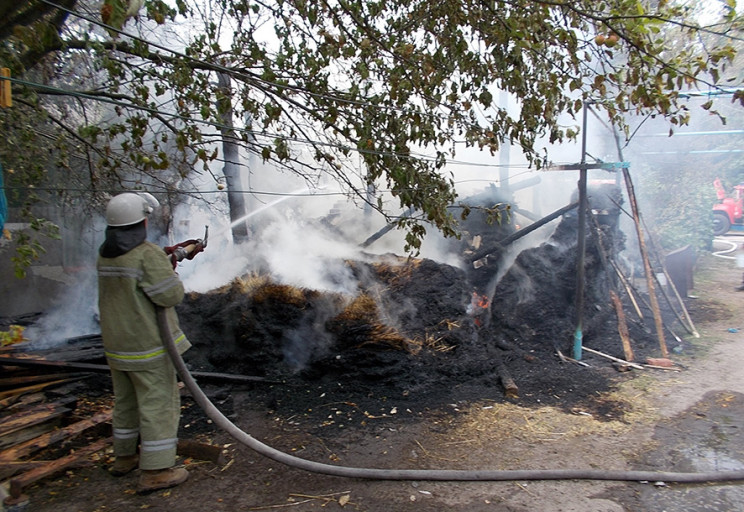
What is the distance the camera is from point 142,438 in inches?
148

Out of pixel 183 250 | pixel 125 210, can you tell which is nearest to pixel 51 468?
pixel 183 250

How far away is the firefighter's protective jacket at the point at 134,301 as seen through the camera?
3777 mm

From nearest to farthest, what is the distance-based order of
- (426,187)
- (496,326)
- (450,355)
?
1. (426,187)
2. (450,355)
3. (496,326)

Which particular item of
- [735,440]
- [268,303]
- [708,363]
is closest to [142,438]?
[268,303]

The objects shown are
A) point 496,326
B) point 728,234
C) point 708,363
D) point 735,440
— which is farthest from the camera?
point 728,234

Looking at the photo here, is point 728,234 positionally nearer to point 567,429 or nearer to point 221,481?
point 567,429

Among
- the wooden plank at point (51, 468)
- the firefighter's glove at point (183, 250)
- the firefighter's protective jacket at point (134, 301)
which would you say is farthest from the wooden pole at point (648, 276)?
the wooden plank at point (51, 468)

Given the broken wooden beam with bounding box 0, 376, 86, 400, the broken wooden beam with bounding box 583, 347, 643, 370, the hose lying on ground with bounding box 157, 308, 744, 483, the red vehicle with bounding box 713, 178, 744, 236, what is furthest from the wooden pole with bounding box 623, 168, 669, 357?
the red vehicle with bounding box 713, 178, 744, 236

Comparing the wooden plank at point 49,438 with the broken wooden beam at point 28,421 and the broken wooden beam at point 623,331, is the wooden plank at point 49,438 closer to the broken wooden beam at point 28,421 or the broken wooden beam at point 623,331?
the broken wooden beam at point 28,421

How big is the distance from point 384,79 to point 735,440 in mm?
4877

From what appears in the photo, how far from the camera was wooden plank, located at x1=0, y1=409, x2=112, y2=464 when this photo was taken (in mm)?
4008

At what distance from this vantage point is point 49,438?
14.1ft

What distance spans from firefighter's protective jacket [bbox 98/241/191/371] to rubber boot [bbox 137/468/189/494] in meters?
0.80

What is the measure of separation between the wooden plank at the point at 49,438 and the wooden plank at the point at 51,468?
0.65ft
